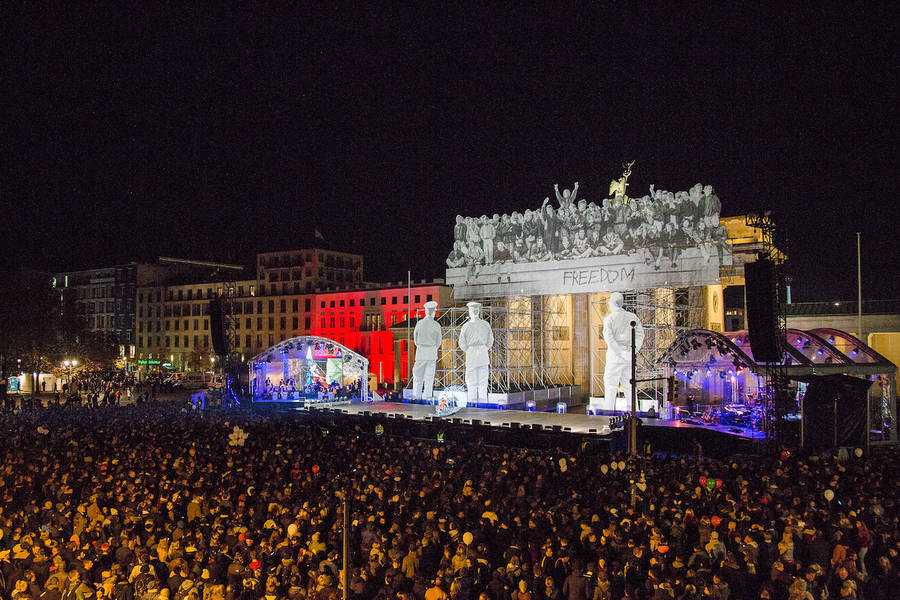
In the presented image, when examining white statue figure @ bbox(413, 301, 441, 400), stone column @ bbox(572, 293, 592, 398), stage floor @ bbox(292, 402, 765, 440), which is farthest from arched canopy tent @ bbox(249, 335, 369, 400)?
stone column @ bbox(572, 293, 592, 398)

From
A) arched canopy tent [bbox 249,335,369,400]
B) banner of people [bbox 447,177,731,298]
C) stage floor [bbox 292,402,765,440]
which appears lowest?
stage floor [bbox 292,402,765,440]

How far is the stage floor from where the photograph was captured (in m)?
24.9

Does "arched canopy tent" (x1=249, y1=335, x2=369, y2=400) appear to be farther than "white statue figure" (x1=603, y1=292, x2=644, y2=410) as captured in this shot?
Yes

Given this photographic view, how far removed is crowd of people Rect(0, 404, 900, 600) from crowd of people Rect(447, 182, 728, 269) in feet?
53.8

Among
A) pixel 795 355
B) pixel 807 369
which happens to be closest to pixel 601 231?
pixel 795 355

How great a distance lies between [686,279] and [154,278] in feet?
228

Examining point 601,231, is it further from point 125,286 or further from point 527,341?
point 125,286

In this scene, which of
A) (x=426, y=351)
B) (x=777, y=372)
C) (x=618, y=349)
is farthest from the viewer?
(x=426, y=351)

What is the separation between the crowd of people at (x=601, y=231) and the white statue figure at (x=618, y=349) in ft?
13.1

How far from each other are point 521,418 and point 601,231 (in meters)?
10.5

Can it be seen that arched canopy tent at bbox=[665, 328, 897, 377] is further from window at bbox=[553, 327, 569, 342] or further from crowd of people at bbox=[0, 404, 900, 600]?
window at bbox=[553, 327, 569, 342]

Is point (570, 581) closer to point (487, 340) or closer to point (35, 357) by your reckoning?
point (487, 340)

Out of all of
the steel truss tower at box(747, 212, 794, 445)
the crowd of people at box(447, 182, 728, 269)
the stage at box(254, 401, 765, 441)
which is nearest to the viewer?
the steel truss tower at box(747, 212, 794, 445)

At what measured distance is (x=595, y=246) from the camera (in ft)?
115
